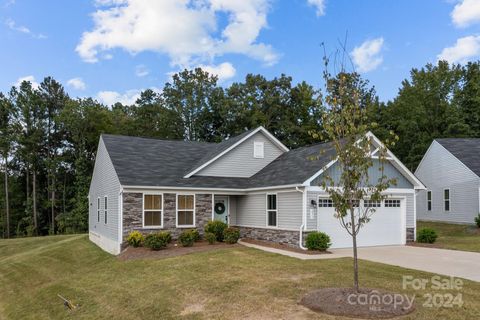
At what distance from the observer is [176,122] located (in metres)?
43.9

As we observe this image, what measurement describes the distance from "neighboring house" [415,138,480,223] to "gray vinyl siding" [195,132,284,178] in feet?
38.6

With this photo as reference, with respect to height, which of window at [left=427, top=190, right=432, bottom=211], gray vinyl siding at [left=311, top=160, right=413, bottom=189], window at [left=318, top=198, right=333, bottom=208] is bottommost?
window at [left=427, top=190, right=432, bottom=211]

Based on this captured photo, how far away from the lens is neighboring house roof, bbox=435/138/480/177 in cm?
2498

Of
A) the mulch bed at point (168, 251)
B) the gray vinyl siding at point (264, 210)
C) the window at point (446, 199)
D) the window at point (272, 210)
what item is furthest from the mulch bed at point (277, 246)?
the window at point (446, 199)

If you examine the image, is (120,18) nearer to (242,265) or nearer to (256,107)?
(242,265)

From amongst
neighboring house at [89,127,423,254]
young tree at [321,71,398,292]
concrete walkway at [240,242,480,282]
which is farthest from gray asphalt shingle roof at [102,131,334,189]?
young tree at [321,71,398,292]

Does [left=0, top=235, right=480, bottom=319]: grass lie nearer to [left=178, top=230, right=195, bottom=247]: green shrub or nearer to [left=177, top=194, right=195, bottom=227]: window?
[left=178, top=230, right=195, bottom=247]: green shrub

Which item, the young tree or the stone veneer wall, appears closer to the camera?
the young tree

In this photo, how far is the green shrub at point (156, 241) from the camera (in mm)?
15750

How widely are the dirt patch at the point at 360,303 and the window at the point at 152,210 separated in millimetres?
10407

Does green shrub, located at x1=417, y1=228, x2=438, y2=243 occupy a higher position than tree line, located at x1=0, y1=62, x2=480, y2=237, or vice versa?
tree line, located at x1=0, y1=62, x2=480, y2=237

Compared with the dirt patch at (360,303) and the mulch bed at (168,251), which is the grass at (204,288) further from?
the mulch bed at (168,251)

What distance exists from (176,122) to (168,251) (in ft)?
96.9

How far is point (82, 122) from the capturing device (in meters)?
40.1
